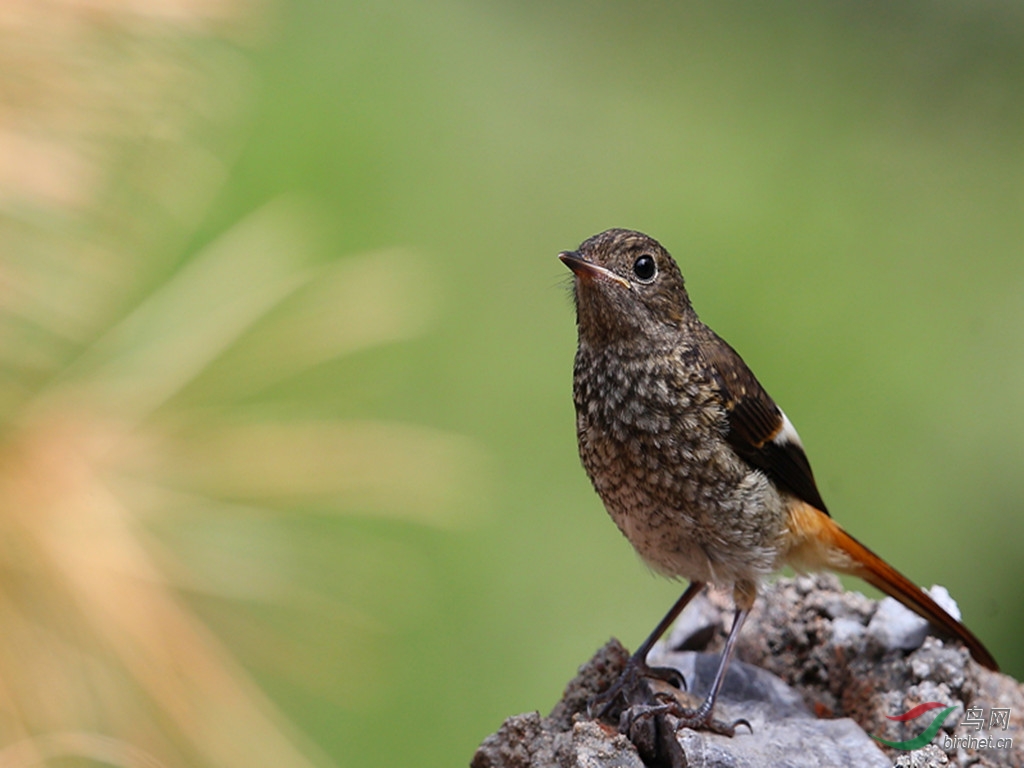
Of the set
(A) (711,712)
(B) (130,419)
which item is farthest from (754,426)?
(B) (130,419)

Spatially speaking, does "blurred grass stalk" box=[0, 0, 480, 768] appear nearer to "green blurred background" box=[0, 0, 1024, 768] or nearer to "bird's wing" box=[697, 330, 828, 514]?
"green blurred background" box=[0, 0, 1024, 768]

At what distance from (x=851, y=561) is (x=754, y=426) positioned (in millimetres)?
366

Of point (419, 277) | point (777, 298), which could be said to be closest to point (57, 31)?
point (419, 277)

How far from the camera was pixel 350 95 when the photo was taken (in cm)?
360

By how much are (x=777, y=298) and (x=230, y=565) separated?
1.98m

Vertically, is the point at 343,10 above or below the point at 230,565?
above

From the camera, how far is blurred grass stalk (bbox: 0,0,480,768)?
178 centimetres

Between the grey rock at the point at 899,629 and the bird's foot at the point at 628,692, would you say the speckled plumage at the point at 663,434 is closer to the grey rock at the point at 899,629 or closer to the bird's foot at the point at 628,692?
the bird's foot at the point at 628,692

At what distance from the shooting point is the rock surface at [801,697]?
5.61ft

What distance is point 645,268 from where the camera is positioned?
1.88 m

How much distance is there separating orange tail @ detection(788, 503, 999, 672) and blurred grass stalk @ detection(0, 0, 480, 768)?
Result: 86 cm

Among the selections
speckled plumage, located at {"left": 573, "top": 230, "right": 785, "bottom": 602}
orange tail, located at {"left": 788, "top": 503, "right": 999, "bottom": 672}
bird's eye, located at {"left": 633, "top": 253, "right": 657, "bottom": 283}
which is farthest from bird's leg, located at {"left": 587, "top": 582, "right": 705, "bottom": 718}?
bird's eye, located at {"left": 633, "top": 253, "right": 657, "bottom": 283}

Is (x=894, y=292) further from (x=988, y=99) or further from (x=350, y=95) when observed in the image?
(x=350, y=95)

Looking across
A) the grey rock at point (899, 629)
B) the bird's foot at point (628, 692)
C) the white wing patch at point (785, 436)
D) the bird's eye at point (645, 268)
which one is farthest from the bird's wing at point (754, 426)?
the bird's foot at point (628, 692)
